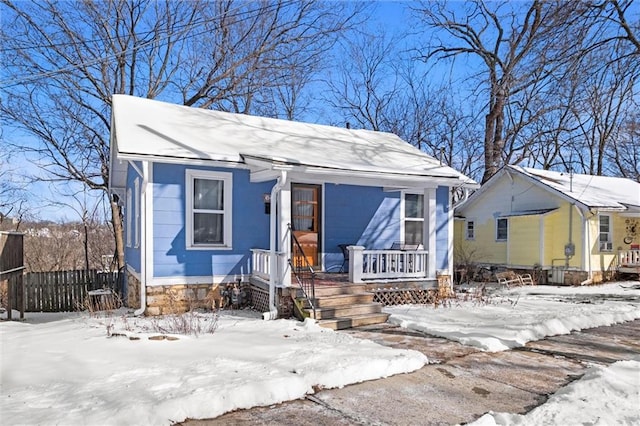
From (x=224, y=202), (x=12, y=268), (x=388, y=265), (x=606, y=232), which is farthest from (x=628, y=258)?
(x=12, y=268)

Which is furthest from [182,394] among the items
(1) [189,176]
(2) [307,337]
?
(1) [189,176]

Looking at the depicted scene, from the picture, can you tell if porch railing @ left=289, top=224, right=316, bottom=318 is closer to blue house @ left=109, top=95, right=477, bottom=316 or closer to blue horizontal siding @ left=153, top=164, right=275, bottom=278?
blue house @ left=109, top=95, right=477, bottom=316

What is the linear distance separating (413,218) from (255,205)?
440 cm

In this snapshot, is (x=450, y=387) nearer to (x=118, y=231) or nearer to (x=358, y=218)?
(x=358, y=218)

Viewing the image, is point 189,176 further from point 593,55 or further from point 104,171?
point 104,171

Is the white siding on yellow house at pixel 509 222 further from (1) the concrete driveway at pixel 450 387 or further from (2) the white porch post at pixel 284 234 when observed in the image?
(2) the white porch post at pixel 284 234

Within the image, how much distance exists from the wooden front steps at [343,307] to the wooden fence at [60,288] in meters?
7.09

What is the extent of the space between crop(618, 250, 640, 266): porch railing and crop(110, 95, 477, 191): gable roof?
28.9 ft

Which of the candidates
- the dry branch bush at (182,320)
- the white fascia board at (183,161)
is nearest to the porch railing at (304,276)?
the dry branch bush at (182,320)

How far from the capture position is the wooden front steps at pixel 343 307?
7535 mm

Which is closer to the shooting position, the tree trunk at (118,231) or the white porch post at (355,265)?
the white porch post at (355,265)

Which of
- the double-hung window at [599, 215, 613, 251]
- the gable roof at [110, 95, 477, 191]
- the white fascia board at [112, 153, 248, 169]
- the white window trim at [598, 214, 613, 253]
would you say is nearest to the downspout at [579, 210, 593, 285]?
the white window trim at [598, 214, 613, 253]

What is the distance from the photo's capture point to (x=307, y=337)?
6.41 m

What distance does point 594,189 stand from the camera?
17328 millimetres
